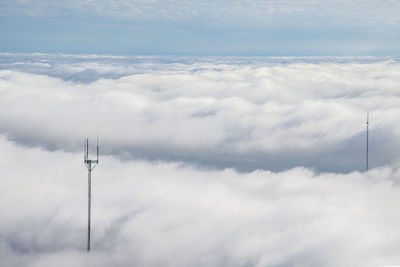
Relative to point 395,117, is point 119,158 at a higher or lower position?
lower

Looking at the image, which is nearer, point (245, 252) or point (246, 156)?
point (245, 252)

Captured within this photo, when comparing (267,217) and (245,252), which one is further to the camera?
(267,217)

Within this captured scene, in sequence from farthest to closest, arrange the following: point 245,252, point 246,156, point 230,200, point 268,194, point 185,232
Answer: point 246,156 → point 268,194 → point 230,200 → point 185,232 → point 245,252

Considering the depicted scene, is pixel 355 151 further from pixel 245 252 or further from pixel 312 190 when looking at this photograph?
pixel 245 252

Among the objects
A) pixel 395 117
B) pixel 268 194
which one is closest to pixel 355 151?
pixel 395 117

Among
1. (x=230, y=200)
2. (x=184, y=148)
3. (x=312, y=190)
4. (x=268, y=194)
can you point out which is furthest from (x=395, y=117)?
(x=230, y=200)

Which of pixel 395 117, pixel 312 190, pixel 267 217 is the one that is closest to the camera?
pixel 267 217

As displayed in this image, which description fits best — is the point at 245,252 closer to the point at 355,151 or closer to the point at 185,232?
the point at 185,232

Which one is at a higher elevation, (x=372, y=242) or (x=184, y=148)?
(x=372, y=242)

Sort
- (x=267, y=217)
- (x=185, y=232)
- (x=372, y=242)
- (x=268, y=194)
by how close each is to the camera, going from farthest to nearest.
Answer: (x=268, y=194)
(x=267, y=217)
(x=185, y=232)
(x=372, y=242)
